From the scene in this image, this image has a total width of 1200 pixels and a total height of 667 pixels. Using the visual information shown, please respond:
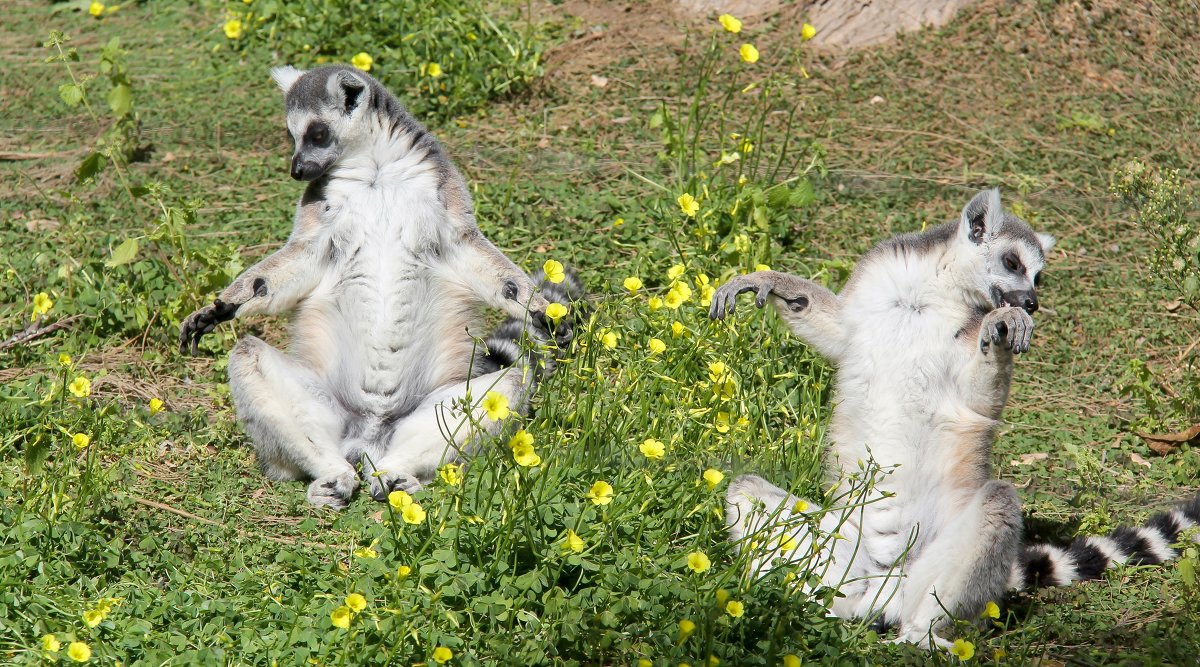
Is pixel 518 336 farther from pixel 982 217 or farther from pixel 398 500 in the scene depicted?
pixel 982 217

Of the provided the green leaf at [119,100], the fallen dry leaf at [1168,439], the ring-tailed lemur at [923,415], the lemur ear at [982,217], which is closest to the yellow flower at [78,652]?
the ring-tailed lemur at [923,415]

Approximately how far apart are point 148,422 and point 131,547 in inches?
40.9

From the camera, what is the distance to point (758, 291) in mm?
4438

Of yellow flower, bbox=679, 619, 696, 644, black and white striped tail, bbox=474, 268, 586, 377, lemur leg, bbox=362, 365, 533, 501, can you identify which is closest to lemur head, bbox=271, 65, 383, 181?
black and white striped tail, bbox=474, 268, 586, 377

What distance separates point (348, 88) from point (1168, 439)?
4.02 meters

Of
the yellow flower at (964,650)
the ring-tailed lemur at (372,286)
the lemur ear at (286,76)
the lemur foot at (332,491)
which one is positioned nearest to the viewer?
the yellow flower at (964,650)

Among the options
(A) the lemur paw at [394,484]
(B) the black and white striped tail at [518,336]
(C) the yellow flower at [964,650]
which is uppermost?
(C) the yellow flower at [964,650]

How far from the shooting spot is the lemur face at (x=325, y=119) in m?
4.71

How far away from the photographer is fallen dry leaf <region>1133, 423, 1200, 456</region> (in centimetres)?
508

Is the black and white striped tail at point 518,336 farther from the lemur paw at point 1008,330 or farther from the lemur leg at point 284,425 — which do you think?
the lemur paw at point 1008,330

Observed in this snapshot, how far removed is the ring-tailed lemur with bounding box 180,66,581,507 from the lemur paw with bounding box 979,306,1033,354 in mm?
1617

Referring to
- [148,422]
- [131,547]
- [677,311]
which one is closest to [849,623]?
[677,311]

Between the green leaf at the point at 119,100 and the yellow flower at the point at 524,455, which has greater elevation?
the yellow flower at the point at 524,455

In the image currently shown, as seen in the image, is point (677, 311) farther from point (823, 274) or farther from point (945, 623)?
point (945, 623)
